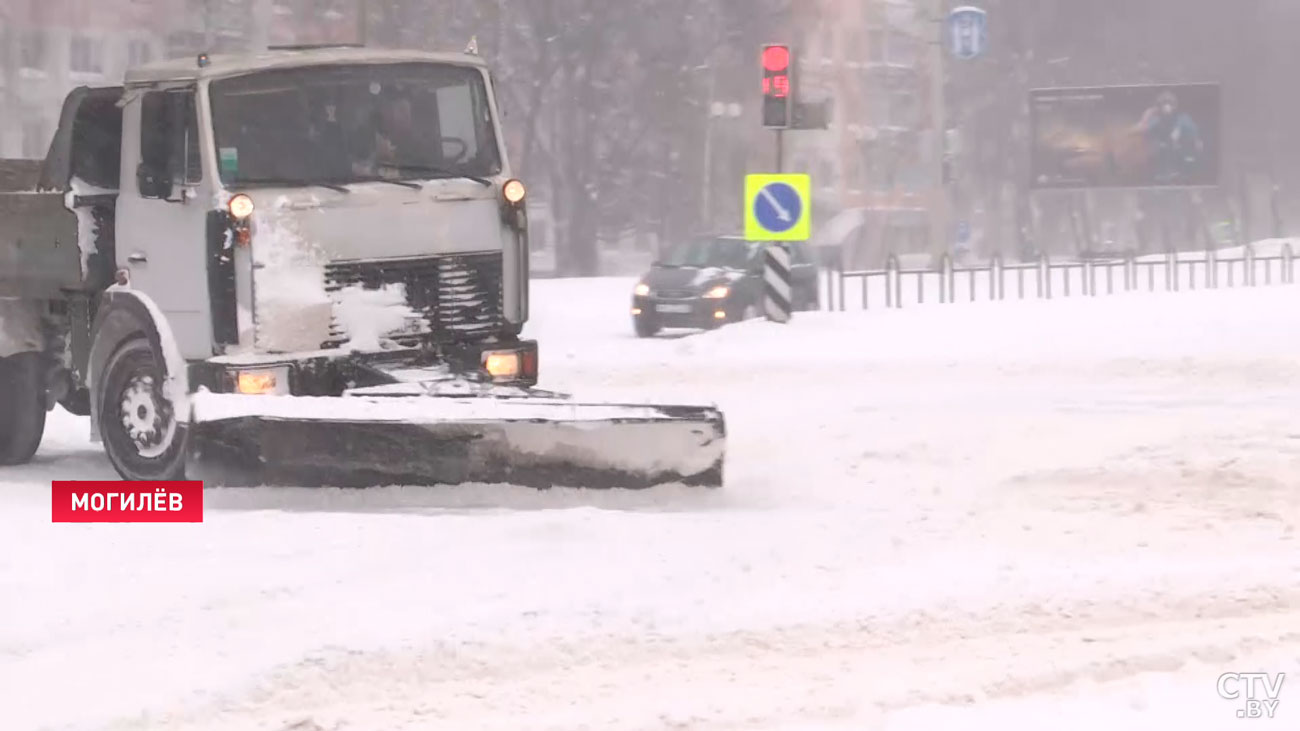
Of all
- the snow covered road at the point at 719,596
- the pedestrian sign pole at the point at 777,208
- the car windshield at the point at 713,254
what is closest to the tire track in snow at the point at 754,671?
the snow covered road at the point at 719,596

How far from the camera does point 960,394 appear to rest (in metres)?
16.8

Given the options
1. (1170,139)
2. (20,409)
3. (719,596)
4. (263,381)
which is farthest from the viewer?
(1170,139)

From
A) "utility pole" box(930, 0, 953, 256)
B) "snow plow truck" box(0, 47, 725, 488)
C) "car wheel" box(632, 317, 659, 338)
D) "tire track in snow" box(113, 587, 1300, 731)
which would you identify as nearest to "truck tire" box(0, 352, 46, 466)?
"snow plow truck" box(0, 47, 725, 488)

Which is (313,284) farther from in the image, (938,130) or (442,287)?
(938,130)

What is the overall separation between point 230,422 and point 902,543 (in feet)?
10.6

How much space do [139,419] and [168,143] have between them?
1.45m

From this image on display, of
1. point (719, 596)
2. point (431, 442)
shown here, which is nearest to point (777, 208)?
point (431, 442)

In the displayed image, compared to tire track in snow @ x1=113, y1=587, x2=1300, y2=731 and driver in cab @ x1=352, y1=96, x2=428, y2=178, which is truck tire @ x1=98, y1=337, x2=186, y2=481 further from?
tire track in snow @ x1=113, y1=587, x2=1300, y2=731

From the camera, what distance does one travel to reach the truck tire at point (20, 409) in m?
12.7

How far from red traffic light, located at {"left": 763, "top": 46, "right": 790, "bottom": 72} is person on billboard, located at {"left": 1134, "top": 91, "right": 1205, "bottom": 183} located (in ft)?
100

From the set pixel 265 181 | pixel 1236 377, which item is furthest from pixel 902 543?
pixel 1236 377

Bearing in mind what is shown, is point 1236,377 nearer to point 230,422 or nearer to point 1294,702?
point 230,422

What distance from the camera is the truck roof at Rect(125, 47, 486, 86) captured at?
10875mm

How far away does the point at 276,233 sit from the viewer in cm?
1062
